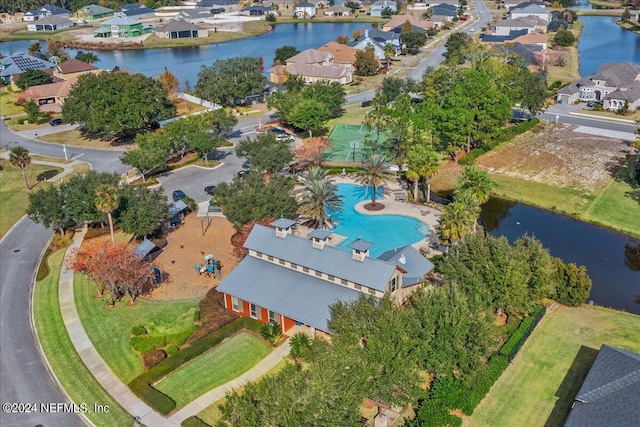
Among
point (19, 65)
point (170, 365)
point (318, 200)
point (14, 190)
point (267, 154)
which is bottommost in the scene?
point (14, 190)

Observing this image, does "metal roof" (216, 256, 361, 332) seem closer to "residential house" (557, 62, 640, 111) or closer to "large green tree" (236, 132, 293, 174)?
"large green tree" (236, 132, 293, 174)

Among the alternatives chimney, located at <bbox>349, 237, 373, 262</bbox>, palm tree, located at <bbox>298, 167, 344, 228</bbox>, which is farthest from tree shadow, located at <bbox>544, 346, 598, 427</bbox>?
palm tree, located at <bbox>298, 167, 344, 228</bbox>

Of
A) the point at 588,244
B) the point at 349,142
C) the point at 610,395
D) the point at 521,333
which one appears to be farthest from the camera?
the point at 349,142

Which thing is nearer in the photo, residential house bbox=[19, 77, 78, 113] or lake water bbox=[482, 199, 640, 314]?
lake water bbox=[482, 199, 640, 314]

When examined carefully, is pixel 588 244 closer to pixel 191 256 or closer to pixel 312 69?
pixel 191 256

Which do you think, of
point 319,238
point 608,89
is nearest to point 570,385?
point 319,238

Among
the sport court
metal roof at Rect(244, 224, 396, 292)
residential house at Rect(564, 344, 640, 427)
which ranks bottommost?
the sport court

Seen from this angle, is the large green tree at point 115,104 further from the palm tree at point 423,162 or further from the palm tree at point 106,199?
the palm tree at point 423,162

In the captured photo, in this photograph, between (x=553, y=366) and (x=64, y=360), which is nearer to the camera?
(x=553, y=366)
